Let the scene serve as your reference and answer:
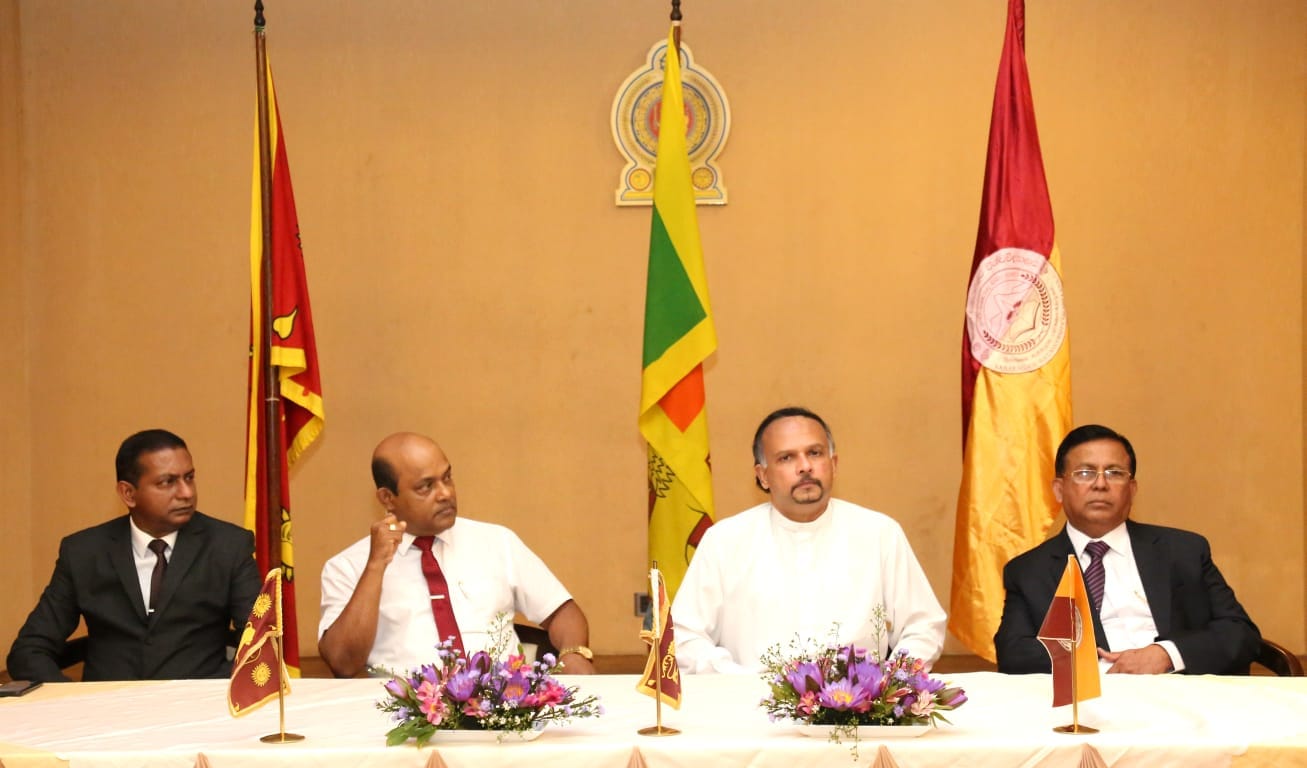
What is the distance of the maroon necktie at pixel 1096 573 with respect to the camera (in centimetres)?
403

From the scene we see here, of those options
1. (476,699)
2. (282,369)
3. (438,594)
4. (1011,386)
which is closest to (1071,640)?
(476,699)

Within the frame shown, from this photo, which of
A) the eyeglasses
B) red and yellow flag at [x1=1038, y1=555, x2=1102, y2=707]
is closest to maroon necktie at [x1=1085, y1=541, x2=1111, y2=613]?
the eyeglasses

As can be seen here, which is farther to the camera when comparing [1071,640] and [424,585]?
[424,585]

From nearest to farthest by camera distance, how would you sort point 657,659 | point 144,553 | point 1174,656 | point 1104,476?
point 657,659 < point 1174,656 < point 1104,476 < point 144,553

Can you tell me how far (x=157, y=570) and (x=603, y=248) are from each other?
302 cm

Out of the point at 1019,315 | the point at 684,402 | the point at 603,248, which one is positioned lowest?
the point at 684,402

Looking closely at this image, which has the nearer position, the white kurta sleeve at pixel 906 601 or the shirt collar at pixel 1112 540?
the white kurta sleeve at pixel 906 601

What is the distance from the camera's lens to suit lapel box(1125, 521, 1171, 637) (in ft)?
13.0

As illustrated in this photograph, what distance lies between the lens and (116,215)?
6523 mm

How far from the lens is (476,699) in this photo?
2576 mm

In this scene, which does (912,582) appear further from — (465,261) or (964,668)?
(465,261)

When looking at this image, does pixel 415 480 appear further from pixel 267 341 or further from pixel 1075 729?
pixel 1075 729

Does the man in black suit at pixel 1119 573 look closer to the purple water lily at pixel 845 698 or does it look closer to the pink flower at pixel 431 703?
the purple water lily at pixel 845 698

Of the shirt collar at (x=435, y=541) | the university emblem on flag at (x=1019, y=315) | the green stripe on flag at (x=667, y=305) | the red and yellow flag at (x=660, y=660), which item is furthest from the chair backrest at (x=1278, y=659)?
the shirt collar at (x=435, y=541)
